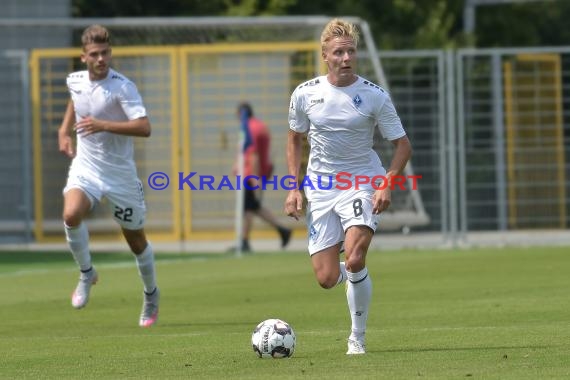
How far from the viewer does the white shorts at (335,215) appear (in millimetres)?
10703

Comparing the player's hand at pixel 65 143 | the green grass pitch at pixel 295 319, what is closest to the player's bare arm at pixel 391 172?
the green grass pitch at pixel 295 319

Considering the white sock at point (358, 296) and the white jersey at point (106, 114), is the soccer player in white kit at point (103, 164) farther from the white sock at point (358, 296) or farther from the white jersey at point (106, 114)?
the white sock at point (358, 296)

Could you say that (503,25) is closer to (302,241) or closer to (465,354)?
(302,241)

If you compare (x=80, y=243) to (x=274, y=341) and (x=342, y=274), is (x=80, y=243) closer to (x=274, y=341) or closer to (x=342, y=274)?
(x=342, y=274)

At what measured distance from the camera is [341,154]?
35.9ft

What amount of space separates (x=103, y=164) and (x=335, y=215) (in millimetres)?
3373

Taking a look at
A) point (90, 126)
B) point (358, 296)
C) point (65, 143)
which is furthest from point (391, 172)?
point (65, 143)

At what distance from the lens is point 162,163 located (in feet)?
83.0

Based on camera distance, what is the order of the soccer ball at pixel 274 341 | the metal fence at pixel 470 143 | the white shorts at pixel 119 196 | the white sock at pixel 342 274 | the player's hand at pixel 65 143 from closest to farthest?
the soccer ball at pixel 274 341, the white sock at pixel 342 274, the white shorts at pixel 119 196, the player's hand at pixel 65 143, the metal fence at pixel 470 143

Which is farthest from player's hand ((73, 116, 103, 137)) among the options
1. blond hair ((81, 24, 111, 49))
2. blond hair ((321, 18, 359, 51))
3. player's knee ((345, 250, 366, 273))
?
player's knee ((345, 250, 366, 273))

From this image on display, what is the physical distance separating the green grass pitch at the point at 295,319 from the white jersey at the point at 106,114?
1.36 m

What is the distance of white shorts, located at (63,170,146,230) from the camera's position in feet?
44.4

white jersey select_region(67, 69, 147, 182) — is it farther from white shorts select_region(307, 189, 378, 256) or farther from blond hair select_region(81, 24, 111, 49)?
white shorts select_region(307, 189, 378, 256)

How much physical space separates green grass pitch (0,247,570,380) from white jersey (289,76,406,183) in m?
1.28
